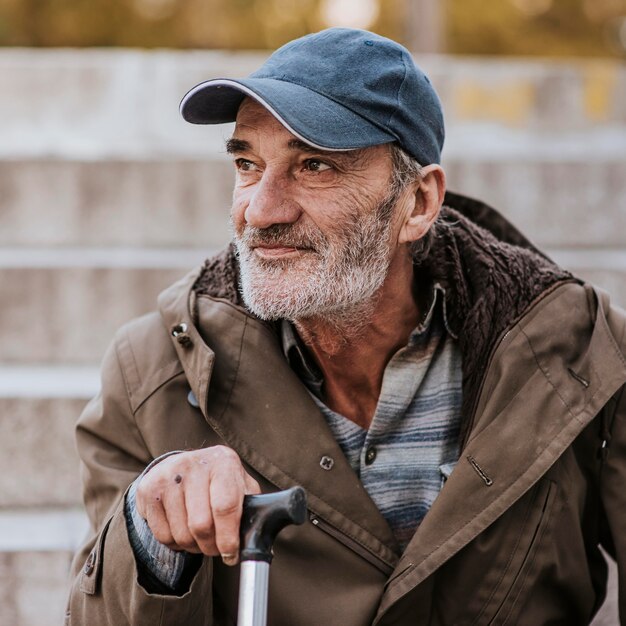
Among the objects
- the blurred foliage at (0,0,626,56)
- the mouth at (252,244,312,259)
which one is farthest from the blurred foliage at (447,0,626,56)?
the mouth at (252,244,312,259)

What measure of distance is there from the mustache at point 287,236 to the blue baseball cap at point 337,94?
0.68 feet

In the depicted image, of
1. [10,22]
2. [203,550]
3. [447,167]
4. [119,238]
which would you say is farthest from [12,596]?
[10,22]

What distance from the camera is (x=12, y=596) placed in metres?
3.22

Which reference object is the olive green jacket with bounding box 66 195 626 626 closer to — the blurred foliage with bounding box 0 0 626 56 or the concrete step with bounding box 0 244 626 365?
the concrete step with bounding box 0 244 626 365

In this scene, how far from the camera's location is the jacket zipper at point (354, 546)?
228 centimetres

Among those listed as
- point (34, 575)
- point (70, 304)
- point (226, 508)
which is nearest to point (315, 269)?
point (226, 508)

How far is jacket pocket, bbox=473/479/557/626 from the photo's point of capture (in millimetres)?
2307

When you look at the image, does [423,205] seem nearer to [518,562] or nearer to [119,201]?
[518,562]

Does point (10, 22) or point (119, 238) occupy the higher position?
point (119, 238)

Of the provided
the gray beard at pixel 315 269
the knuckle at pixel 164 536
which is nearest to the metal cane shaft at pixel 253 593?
the knuckle at pixel 164 536

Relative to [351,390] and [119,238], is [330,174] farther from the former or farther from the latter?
[119,238]

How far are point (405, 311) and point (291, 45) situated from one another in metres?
0.72

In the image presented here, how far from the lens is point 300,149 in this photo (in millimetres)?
2234

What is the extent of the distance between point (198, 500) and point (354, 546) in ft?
2.02
